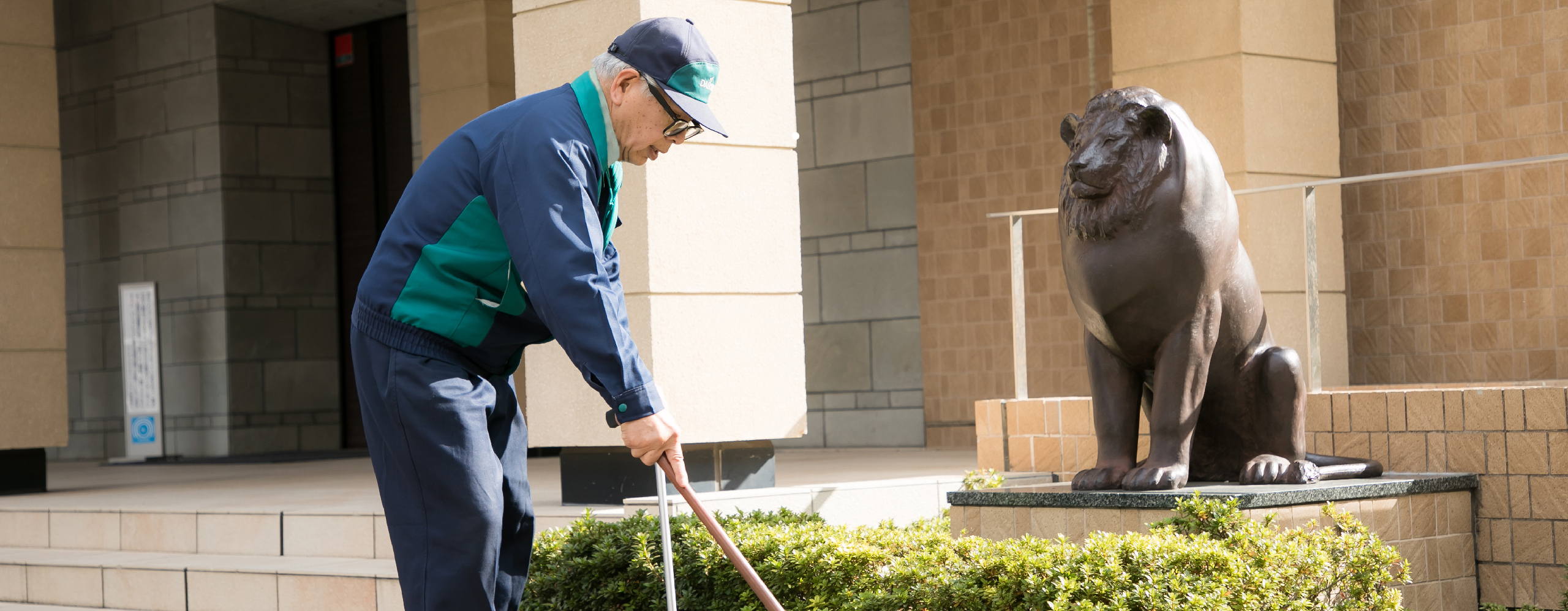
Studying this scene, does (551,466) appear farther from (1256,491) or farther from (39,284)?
(1256,491)

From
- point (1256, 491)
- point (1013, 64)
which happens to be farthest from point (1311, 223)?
point (1013, 64)

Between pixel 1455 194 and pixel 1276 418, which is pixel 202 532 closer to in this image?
pixel 1276 418

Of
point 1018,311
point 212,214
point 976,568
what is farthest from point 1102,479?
point 212,214

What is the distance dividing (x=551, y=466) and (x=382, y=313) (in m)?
7.06

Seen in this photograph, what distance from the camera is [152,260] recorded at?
1464 cm

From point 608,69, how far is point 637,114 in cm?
10

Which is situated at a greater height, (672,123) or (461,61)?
(461,61)

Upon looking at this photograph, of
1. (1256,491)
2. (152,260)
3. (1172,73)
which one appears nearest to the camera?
(1256,491)

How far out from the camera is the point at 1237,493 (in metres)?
3.96

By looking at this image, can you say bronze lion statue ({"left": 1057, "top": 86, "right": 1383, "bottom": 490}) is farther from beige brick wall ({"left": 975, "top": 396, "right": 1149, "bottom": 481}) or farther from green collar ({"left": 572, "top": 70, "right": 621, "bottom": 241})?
green collar ({"left": 572, "top": 70, "right": 621, "bottom": 241})

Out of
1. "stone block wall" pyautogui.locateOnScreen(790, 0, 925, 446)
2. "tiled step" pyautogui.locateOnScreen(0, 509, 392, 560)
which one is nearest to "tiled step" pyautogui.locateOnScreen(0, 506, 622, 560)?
"tiled step" pyautogui.locateOnScreen(0, 509, 392, 560)

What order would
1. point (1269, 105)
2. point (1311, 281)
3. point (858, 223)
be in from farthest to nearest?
point (858, 223), point (1269, 105), point (1311, 281)

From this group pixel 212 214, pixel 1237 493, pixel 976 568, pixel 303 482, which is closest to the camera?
pixel 976 568

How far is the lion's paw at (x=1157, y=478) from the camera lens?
4.07 m
